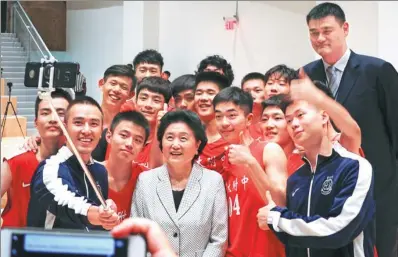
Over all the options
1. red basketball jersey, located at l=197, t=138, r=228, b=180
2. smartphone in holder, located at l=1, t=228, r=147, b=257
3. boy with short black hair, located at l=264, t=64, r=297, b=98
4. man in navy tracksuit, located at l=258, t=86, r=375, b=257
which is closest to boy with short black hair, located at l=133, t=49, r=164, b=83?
boy with short black hair, located at l=264, t=64, r=297, b=98

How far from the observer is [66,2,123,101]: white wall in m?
0.99

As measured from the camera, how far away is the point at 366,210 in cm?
136

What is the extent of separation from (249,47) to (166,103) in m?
2.43

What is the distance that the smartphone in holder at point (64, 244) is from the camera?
18.4 inches

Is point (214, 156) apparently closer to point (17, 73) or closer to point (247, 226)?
point (247, 226)

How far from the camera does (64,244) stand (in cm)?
47

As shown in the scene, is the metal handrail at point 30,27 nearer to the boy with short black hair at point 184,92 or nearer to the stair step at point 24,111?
the stair step at point 24,111

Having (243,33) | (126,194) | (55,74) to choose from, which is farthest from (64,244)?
(243,33)

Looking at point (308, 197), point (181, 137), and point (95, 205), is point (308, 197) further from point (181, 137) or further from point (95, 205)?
point (95, 205)

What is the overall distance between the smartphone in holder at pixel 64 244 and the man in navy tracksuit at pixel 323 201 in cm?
94

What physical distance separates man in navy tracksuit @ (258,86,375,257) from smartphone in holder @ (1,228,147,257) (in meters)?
0.94

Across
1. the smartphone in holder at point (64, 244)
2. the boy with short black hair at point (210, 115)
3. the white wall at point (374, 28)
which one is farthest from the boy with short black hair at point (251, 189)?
the white wall at point (374, 28)

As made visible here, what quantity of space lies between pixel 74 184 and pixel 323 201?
57 cm

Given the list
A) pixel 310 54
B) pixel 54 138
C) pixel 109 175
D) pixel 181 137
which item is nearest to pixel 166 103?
pixel 181 137
